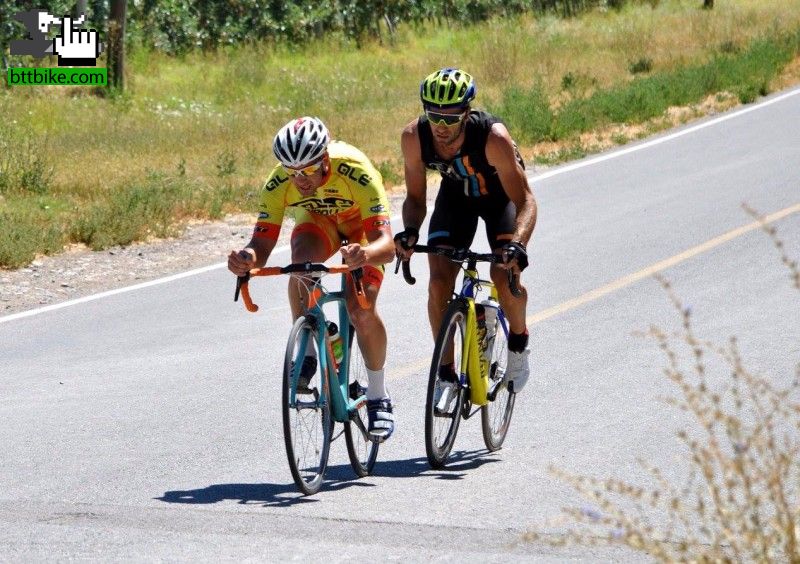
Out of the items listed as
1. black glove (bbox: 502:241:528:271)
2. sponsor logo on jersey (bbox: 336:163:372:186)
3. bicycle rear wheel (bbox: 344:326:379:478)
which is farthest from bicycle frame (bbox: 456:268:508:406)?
sponsor logo on jersey (bbox: 336:163:372:186)

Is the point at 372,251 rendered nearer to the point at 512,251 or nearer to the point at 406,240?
the point at 406,240

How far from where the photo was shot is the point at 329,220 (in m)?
7.58

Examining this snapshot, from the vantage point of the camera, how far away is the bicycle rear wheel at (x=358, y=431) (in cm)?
720

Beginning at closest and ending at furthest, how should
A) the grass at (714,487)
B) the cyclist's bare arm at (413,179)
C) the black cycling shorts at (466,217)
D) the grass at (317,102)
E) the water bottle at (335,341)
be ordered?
the grass at (714,487) < the water bottle at (335,341) < the cyclist's bare arm at (413,179) < the black cycling shorts at (466,217) < the grass at (317,102)

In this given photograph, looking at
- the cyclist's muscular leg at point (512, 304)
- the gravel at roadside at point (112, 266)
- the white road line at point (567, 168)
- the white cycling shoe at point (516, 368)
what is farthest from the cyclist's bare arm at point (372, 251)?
the gravel at roadside at point (112, 266)

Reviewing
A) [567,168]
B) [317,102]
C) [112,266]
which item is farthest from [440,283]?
[317,102]

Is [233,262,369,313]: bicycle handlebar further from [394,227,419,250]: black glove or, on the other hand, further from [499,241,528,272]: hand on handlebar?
[499,241,528,272]: hand on handlebar

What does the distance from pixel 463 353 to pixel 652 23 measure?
28682 millimetres

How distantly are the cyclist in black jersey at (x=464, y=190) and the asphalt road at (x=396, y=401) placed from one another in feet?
2.64

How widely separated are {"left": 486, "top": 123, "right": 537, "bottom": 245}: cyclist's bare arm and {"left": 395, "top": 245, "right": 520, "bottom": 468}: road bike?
27cm

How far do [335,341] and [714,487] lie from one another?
3.40m

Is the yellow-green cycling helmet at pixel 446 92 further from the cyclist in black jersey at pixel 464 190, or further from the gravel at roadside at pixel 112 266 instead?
the gravel at roadside at pixel 112 266

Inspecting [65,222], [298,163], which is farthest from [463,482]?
[65,222]

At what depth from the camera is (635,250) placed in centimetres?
1384
